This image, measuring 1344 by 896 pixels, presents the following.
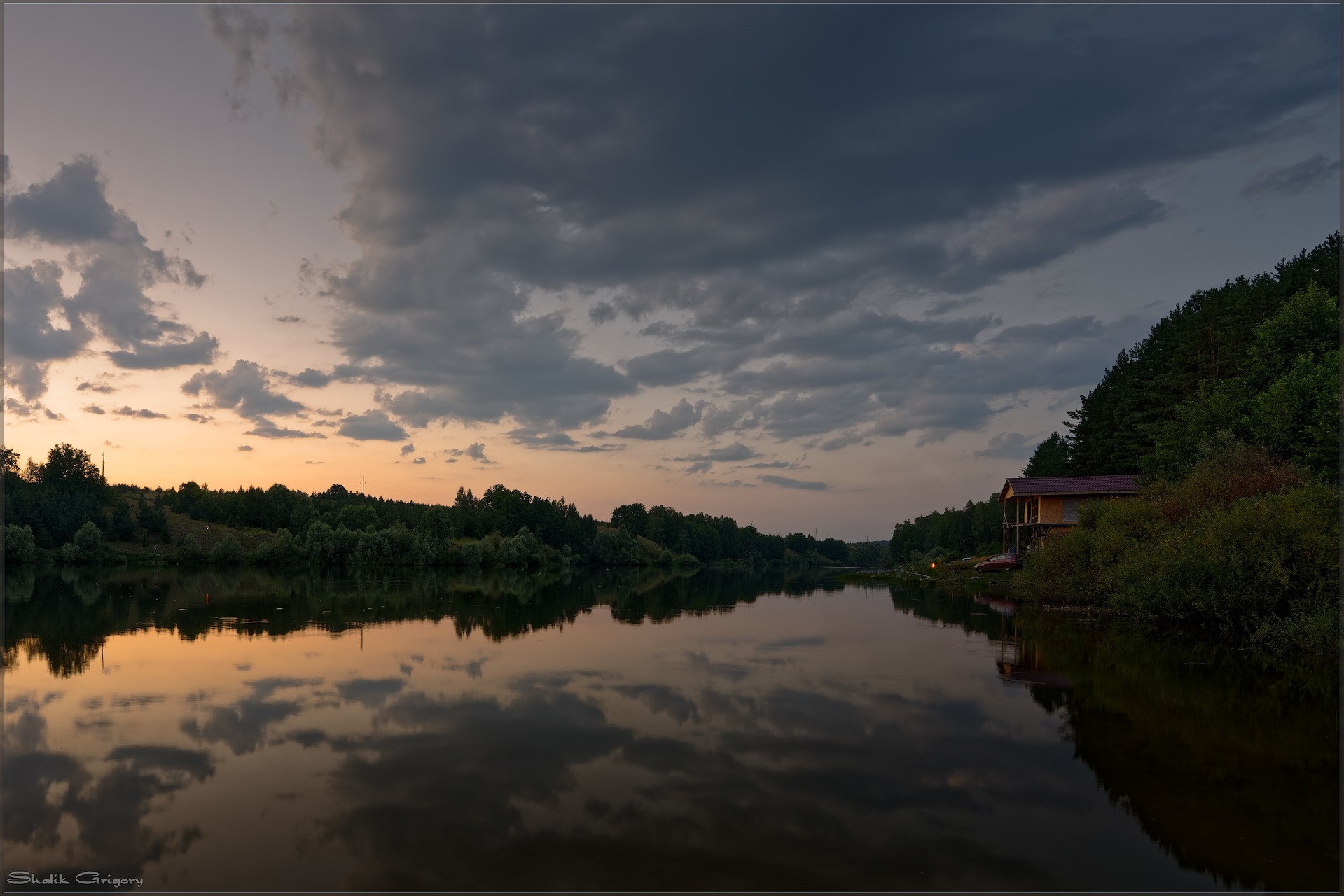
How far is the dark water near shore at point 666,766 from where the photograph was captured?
8.41m

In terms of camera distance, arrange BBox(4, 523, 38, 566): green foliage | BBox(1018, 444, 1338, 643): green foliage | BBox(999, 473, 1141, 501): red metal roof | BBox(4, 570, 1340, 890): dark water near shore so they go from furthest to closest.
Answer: BBox(4, 523, 38, 566): green foliage < BBox(999, 473, 1141, 501): red metal roof < BBox(1018, 444, 1338, 643): green foliage < BBox(4, 570, 1340, 890): dark water near shore

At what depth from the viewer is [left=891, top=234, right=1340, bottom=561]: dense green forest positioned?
37.3 meters

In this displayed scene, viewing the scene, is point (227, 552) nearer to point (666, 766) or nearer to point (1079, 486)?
point (1079, 486)

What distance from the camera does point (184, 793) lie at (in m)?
10.5

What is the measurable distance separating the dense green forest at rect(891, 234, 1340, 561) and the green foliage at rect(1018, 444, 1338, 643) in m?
2.91

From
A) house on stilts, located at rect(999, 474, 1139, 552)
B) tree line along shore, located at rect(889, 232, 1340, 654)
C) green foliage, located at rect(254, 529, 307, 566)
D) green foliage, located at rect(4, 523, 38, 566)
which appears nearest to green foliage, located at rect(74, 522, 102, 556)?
green foliage, located at rect(4, 523, 38, 566)

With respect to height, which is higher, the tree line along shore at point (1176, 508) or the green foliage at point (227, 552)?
the tree line along shore at point (1176, 508)

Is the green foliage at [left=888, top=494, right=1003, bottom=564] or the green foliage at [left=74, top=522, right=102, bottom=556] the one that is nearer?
the green foliage at [left=74, top=522, right=102, bottom=556]

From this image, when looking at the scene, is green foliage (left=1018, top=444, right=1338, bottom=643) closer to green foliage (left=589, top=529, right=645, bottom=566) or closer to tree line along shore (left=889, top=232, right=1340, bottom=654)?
tree line along shore (left=889, top=232, right=1340, bottom=654)

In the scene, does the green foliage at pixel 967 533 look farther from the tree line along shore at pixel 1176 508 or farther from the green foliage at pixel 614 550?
the green foliage at pixel 614 550

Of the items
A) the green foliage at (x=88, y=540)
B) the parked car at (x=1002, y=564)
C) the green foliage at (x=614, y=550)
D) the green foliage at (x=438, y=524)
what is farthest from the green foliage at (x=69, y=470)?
the parked car at (x=1002, y=564)

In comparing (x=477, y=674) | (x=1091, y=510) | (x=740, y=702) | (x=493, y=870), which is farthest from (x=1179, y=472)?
(x=493, y=870)

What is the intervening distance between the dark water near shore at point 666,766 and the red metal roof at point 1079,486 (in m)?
35.7

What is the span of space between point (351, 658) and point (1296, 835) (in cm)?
2245
